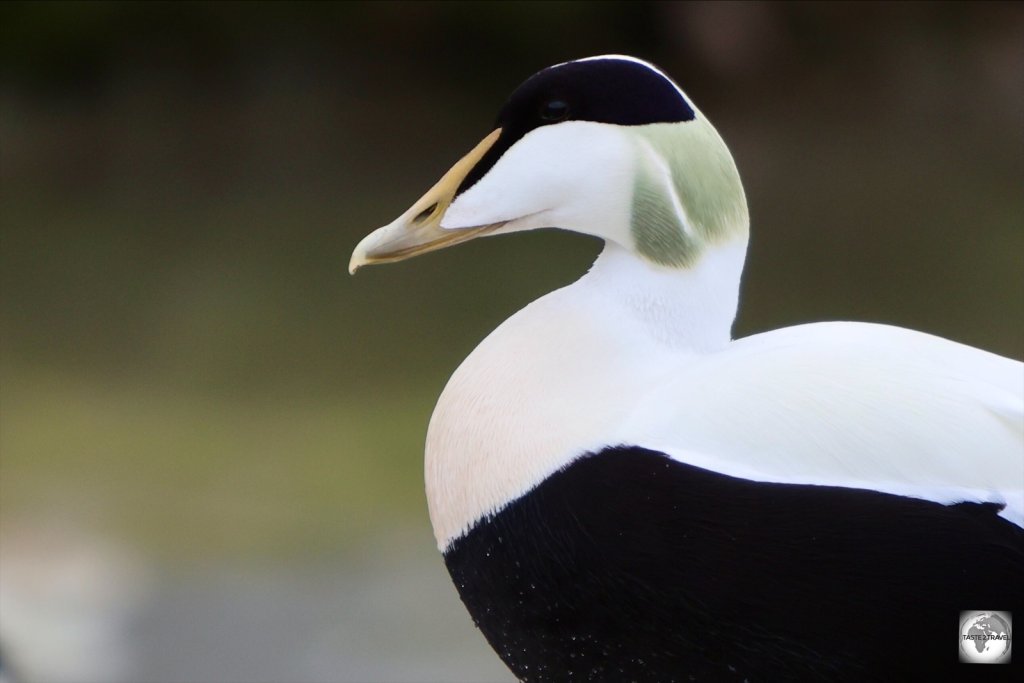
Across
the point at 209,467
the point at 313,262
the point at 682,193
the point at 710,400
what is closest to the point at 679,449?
the point at 710,400

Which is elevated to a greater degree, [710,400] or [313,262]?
[313,262]

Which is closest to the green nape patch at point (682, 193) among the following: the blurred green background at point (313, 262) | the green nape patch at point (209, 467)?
the blurred green background at point (313, 262)

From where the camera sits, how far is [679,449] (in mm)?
688

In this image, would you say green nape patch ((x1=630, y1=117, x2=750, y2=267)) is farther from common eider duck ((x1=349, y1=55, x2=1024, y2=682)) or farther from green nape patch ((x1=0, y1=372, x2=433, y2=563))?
green nape patch ((x1=0, y1=372, x2=433, y2=563))

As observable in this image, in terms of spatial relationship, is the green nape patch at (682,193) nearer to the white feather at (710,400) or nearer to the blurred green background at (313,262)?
the white feather at (710,400)

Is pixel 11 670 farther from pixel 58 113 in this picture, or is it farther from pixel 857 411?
pixel 58 113

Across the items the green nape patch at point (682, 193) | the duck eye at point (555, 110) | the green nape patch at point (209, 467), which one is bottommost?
the green nape patch at point (682, 193)

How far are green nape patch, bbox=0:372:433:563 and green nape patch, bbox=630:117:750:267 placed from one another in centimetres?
90

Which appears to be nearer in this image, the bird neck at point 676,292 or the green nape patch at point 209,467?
the bird neck at point 676,292

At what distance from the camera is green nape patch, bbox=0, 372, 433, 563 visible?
5.12 ft

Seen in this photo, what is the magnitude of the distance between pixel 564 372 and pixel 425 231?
0.37 ft

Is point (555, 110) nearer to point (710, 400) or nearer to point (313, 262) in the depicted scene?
point (710, 400)

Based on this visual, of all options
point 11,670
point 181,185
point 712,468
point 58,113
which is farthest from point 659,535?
point 58,113

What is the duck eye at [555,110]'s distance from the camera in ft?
2.37
